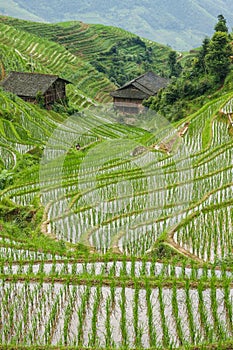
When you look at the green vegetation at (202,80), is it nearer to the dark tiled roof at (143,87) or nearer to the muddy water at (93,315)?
the dark tiled roof at (143,87)

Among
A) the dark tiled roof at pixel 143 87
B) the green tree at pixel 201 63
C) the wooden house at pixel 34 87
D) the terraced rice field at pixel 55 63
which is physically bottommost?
the green tree at pixel 201 63

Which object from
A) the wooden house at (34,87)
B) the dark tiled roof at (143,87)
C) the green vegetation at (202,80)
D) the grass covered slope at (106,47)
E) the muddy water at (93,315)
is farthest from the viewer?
the grass covered slope at (106,47)

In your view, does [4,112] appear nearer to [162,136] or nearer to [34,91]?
[162,136]

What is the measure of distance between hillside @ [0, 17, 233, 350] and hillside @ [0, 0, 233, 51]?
140 m

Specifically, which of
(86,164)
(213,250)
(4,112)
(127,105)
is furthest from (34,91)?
(213,250)

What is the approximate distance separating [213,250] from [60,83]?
26.5 metres

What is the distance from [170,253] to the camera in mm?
8461

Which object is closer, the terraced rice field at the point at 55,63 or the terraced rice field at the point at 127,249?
the terraced rice field at the point at 127,249

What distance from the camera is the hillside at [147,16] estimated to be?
16588cm

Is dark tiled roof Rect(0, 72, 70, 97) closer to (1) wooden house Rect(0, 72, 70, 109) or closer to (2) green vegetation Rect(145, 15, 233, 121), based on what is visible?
(1) wooden house Rect(0, 72, 70, 109)

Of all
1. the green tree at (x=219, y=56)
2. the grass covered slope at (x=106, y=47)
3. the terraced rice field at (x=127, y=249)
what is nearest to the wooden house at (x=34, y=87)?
the green tree at (x=219, y=56)

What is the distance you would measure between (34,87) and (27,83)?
777 millimetres

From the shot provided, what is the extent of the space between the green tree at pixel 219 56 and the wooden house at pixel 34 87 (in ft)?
35.8

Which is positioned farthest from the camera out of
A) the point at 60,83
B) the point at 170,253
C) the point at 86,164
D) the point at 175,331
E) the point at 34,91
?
the point at 60,83
